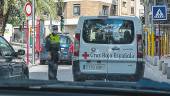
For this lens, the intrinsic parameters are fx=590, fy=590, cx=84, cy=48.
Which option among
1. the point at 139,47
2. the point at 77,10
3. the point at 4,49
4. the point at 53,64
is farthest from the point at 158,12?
the point at 77,10

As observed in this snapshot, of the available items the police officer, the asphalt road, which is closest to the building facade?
the asphalt road

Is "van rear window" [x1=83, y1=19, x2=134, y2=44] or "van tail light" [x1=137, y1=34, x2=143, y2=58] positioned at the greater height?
"van rear window" [x1=83, y1=19, x2=134, y2=44]

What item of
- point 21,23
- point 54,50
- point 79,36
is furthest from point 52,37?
point 21,23

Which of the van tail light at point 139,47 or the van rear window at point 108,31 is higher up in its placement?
the van rear window at point 108,31

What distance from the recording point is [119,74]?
48.8ft

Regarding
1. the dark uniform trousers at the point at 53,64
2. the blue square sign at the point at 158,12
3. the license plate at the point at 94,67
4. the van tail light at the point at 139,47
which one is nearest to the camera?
the van tail light at the point at 139,47

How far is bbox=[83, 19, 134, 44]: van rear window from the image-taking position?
14711 millimetres

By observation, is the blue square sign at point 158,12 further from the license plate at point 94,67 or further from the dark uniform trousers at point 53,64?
the license plate at point 94,67

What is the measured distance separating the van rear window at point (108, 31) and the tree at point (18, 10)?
Answer: 1612 cm

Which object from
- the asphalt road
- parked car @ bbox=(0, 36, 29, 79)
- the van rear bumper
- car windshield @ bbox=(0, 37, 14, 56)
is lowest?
the asphalt road

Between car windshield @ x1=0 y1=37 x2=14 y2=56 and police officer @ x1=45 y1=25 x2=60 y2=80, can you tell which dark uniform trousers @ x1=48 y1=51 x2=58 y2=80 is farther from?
car windshield @ x1=0 y1=37 x2=14 y2=56

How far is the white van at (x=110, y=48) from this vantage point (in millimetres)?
14727

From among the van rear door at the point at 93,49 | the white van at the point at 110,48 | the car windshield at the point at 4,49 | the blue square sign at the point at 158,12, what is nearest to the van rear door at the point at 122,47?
the white van at the point at 110,48

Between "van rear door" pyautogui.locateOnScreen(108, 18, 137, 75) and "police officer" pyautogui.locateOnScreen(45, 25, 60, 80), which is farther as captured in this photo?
"police officer" pyautogui.locateOnScreen(45, 25, 60, 80)
